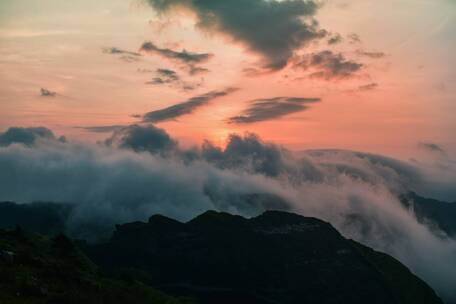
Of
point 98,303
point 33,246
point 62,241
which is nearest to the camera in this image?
point 98,303

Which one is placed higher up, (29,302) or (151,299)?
(29,302)

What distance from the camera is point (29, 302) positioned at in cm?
10138

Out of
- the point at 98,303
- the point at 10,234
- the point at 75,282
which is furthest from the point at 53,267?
the point at 10,234

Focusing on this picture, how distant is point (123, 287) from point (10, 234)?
5206cm

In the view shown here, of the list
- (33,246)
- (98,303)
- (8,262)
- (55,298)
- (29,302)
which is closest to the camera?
(29,302)

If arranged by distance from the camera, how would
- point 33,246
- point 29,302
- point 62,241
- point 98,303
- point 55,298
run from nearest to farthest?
point 29,302 < point 55,298 < point 98,303 < point 33,246 < point 62,241

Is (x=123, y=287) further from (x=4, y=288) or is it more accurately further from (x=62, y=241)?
(x=4, y=288)

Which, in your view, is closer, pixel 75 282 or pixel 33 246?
pixel 75 282

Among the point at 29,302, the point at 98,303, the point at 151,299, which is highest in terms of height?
the point at 29,302

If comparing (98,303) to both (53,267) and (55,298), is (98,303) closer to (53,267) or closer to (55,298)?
(53,267)

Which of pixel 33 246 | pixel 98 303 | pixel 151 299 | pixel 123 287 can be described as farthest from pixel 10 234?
pixel 98 303

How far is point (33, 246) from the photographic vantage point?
602ft

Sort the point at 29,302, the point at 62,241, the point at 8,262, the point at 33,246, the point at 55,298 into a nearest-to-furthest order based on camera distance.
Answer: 1. the point at 29,302
2. the point at 55,298
3. the point at 8,262
4. the point at 33,246
5. the point at 62,241

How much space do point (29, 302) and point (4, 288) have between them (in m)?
8.84
